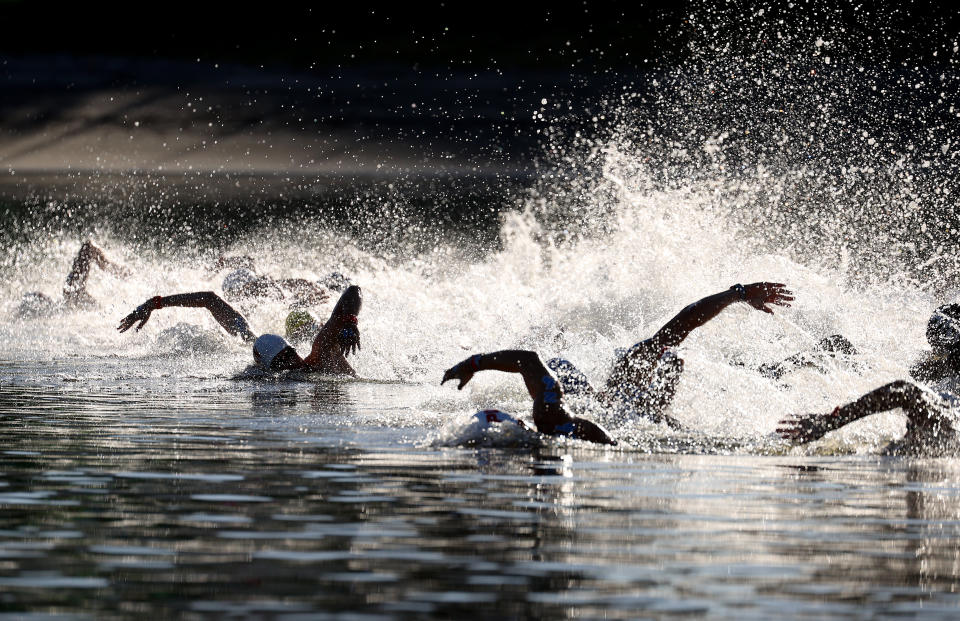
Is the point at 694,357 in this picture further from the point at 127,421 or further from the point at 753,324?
the point at 753,324

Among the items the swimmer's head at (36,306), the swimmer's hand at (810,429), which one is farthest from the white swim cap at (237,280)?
the swimmer's hand at (810,429)

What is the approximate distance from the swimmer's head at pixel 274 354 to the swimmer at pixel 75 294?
1016 cm

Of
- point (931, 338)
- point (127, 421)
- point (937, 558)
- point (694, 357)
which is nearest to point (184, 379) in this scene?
point (127, 421)

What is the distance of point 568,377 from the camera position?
13984mm

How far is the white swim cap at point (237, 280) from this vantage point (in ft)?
87.7

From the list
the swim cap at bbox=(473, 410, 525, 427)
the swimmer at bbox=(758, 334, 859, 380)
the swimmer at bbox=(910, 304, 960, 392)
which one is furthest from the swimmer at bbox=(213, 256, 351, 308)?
the swim cap at bbox=(473, 410, 525, 427)

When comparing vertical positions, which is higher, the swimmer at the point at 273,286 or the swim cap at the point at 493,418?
the swimmer at the point at 273,286

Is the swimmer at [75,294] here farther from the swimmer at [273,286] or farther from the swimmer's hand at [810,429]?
the swimmer's hand at [810,429]

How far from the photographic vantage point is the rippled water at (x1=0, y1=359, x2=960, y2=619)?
7.03m

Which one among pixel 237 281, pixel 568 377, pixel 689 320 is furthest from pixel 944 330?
pixel 237 281

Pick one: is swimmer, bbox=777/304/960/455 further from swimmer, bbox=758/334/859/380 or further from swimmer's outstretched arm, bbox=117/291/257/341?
swimmer's outstretched arm, bbox=117/291/257/341

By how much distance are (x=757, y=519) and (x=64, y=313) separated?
21681 millimetres

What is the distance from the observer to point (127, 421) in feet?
46.4

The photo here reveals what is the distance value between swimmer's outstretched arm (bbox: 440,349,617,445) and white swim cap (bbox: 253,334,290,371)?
24.2 ft
